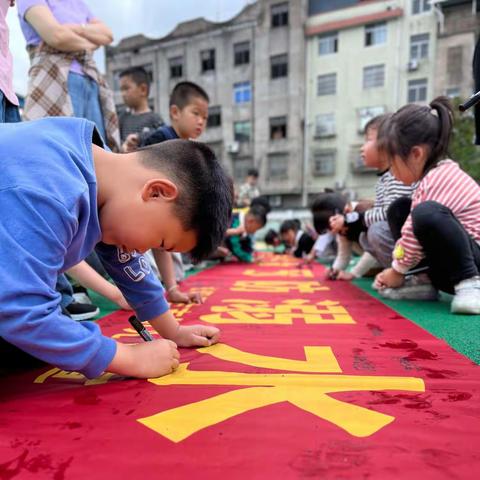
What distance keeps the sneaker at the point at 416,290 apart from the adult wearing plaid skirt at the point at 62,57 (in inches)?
65.7

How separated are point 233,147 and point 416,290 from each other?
12.8 metres

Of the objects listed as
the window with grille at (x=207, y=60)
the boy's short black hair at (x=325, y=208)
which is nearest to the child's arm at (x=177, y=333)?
the boy's short black hair at (x=325, y=208)

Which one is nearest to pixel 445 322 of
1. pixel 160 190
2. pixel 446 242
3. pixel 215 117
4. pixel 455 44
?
pixel 446 242

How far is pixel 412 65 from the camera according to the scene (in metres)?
12.2

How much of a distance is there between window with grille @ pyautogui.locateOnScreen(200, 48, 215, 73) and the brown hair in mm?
14397

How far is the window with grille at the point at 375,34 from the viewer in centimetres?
1265

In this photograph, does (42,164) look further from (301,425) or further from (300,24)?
(300,24)

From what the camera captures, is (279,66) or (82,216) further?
(279,66)

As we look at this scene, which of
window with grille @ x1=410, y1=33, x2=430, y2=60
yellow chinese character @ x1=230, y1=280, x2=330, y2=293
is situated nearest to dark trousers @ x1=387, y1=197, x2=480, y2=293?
yellow chinese character @ x1=230, y1=280, x2=330, y2=293

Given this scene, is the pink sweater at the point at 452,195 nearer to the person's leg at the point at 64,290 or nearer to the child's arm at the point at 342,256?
the child's arm at the point at 342,256

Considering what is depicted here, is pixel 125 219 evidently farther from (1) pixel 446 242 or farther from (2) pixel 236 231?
(2) pixel 236 231

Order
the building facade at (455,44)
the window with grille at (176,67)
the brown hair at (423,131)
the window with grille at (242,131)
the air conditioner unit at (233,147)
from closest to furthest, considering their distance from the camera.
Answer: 1. the brown hair at (423,131)
2. the building facade at (455,44)
3. the air conditioner unit at (233,147)
4. the window with grille at (242,131)
5. the window with grille at (176,67)

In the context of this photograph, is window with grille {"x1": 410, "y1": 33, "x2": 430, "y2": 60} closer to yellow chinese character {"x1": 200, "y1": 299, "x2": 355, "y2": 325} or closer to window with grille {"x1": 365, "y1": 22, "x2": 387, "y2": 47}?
window with grille {"x1": 365, "y1": 22, "x2": 387, "y2": 47}

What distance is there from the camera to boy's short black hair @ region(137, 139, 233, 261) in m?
0.74
